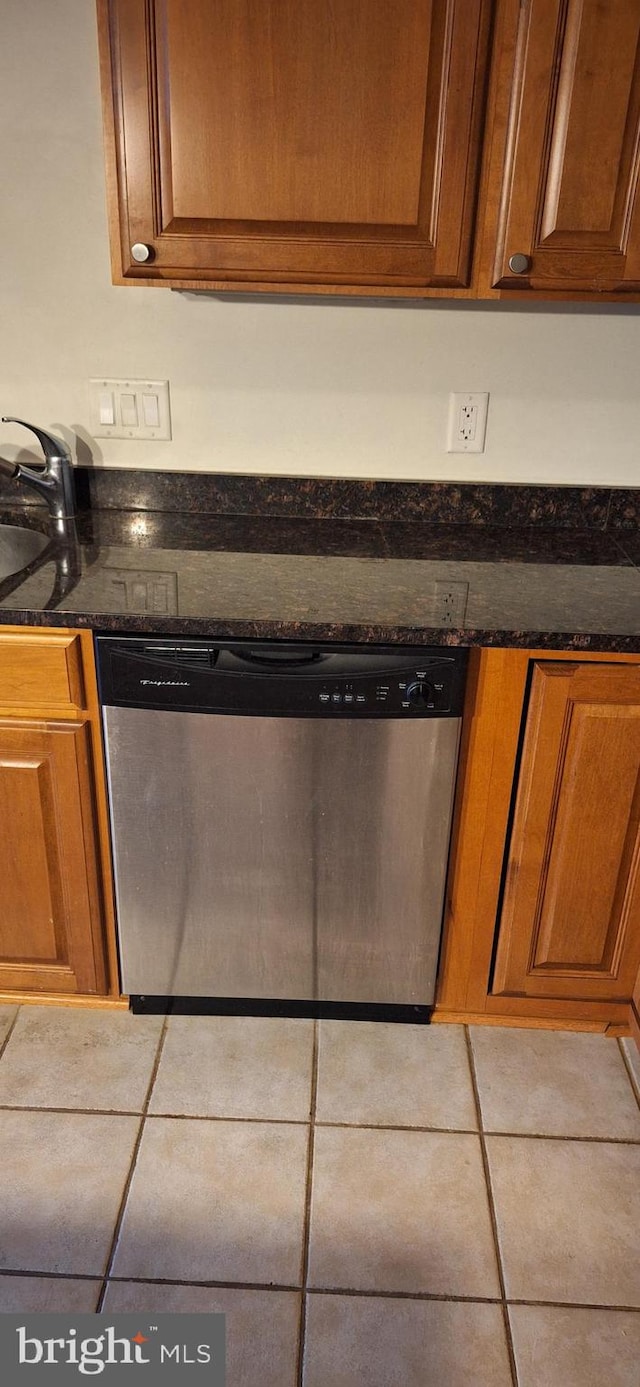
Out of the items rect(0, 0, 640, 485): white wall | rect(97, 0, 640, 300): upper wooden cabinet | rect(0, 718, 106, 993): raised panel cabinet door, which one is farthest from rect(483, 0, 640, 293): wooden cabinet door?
rect(0, 718, 106, 993): raised panel cabinet door

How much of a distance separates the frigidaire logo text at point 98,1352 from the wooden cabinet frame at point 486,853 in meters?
0.76

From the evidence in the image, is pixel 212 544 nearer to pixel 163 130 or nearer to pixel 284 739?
pixel 284 739

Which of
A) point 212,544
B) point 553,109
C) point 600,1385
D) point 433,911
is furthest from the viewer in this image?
point 212,544

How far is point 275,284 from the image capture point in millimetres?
1560

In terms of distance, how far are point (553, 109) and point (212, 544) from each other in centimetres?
92

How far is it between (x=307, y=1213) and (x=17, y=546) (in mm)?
1293

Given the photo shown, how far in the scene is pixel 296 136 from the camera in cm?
145

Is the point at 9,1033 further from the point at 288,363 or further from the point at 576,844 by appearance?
the point at 288,363

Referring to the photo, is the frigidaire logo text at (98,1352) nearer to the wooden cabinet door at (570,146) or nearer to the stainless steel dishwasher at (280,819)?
the stainless steel dishwasher at (280,819)

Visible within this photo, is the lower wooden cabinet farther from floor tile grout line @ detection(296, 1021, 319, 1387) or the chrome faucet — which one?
the chrome faucet

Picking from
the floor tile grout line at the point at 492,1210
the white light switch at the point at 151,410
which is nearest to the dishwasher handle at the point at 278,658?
the white light switch at the point at 151,410

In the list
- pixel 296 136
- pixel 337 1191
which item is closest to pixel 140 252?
pixel 296 136

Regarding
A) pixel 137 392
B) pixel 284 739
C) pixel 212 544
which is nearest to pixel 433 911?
pixel 284 739

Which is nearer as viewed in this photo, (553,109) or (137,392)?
(553,109)
